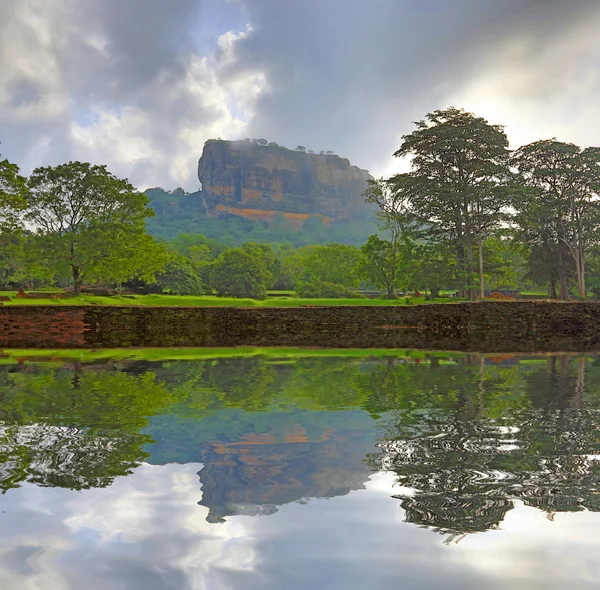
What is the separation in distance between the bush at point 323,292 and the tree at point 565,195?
737 inches

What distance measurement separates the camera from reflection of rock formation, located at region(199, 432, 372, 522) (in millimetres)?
4125

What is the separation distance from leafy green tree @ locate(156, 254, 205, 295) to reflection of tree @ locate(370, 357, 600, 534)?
191 feet

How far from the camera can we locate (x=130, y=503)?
4059 millimetres

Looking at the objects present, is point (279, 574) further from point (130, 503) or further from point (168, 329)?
point (168, 329)

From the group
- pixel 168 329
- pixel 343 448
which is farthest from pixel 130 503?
pixel 168 329

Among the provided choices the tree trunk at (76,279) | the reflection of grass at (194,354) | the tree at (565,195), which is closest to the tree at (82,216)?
the tree trunk at (76,279)

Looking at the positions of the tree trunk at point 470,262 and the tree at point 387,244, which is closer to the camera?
the tree trunk at point 470,262

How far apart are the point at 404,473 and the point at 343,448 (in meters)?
0.95

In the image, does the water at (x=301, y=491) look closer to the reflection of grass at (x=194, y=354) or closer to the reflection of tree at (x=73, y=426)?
the reflection of tree at (x=73, y=426)

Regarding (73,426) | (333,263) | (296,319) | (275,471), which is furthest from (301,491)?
(333,263)

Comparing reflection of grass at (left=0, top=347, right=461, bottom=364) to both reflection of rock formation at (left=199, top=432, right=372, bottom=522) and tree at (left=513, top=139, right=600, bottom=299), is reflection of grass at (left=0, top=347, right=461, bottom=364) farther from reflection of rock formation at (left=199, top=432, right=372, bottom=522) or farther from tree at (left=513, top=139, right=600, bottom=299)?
tree at (left=513, top=139, right=600, bottom=299)

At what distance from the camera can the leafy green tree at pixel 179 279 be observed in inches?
2522

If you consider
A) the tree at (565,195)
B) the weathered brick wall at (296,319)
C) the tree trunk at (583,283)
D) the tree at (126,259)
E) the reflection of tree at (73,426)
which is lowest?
the reflection of tree at (73,426)

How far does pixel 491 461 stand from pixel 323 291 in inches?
2134
